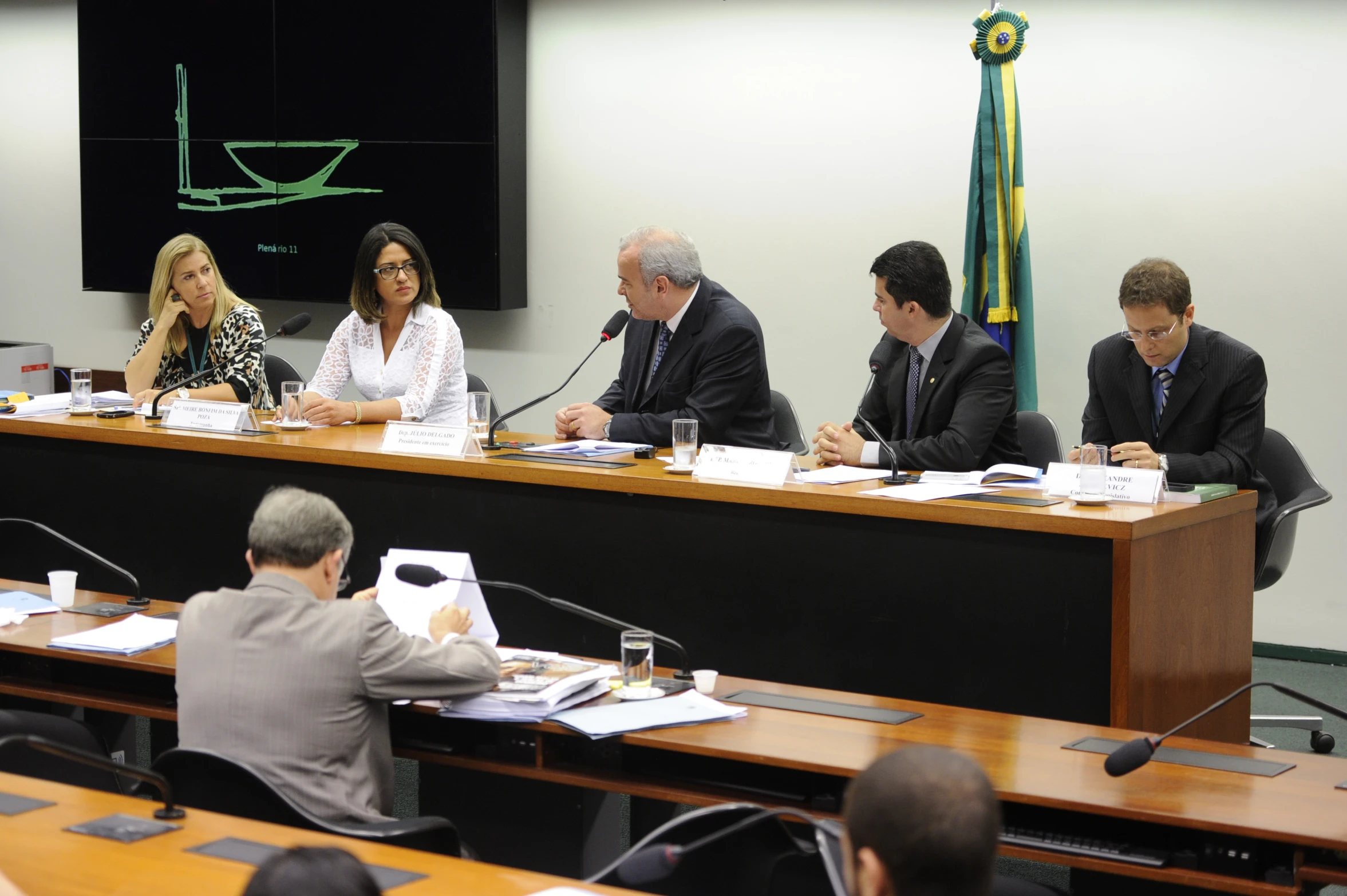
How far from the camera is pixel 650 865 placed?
5.19ft

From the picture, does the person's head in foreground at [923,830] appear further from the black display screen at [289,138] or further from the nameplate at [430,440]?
the black display screen at [289,138]

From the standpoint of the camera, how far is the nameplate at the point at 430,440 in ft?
12.2

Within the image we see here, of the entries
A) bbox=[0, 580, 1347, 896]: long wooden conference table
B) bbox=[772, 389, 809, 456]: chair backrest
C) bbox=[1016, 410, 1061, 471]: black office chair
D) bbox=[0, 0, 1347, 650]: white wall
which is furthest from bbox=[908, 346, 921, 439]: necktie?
bbox=[0, 580, 1347, 896]: long wooden conference table

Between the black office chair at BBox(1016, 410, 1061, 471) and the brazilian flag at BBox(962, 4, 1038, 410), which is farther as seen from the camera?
the brazilian flag at BBox(962, 4, 1038, 410)

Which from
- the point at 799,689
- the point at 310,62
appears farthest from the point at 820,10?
the point at 799,689

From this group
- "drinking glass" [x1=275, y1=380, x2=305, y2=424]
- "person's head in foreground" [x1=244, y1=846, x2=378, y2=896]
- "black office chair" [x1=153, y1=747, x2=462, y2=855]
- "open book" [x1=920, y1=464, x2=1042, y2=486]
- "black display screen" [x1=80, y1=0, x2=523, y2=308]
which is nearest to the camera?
"person's head in foreground" [x1=244, y1=846, x2=378, y2=896]

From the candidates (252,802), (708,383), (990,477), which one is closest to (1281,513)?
(990,477)

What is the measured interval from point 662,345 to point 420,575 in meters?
1.91

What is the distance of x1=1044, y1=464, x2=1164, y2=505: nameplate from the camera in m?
3.09

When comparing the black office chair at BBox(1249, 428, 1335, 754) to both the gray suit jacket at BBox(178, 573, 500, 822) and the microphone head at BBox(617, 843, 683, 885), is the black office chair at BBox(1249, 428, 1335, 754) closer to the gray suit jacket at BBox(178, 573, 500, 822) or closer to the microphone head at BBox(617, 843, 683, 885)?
the gray suit jacket at BBox(178, 573, 500, 822)

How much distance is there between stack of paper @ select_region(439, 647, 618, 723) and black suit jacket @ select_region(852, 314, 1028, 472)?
1436 mm

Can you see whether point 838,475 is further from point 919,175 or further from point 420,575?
point 919,175

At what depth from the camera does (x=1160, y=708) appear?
2.95 meters

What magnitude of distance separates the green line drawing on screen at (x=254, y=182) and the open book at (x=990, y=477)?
3.18 m
